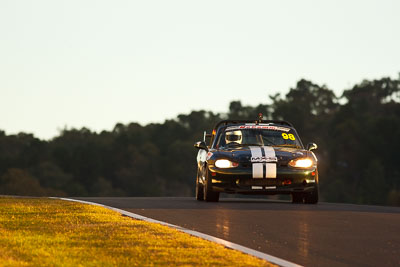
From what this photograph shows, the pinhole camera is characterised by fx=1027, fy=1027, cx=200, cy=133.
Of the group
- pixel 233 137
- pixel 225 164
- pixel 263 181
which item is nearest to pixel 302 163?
pixel 263 181

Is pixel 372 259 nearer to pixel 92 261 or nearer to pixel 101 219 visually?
pixel 92 261

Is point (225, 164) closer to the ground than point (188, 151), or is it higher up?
closer to the ground

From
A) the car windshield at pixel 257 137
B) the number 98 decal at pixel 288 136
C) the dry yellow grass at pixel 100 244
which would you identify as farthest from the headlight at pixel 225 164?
the dry yellow grass at pixel 100 244

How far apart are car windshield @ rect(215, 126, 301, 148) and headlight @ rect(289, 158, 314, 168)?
0.95m

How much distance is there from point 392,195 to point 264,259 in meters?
79.3

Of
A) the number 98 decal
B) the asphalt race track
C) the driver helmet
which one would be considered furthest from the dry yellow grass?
the number 98 decal

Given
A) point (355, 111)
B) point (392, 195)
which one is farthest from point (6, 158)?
point (392, 195)

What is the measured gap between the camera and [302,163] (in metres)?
18.5

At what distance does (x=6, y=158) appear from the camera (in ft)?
478

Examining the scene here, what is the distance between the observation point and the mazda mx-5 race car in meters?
18.2

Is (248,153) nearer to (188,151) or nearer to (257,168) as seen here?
(257,168)

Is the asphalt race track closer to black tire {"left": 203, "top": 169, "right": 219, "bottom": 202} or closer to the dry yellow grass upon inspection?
black tire {"left": 203, "top": 169, "right": 219, "bottom": 202}

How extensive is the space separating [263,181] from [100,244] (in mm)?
7531

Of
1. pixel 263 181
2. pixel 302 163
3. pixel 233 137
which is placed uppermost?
pixel 233 137
